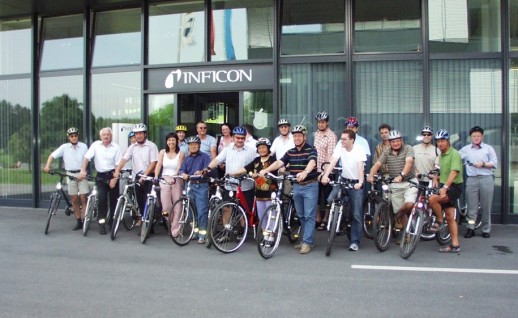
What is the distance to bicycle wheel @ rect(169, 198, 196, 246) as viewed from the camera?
Result: 309 inches

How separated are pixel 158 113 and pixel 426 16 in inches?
242

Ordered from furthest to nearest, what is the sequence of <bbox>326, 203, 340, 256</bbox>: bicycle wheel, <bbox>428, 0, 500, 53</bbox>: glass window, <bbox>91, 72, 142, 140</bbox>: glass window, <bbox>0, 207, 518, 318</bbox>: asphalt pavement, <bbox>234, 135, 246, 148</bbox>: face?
<bbox>91, 72, 142, 140</bbox>: glass window → <bbox>428, 0, 500, 53</bbox>: glass window → <bbox>234, 135, 246, 148</bbox>: face → <bbox>326, 203, 340, 256</bbox>: bicycle wheel → <bbox>0, 207, 518, 318</bbox>: asphalt pavement

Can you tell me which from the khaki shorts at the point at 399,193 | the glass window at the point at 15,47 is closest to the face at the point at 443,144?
the khaki shorts at the point at 399,193

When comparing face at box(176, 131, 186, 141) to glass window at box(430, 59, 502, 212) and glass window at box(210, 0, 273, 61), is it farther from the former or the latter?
glass window at box(430, 59, 502, 212)

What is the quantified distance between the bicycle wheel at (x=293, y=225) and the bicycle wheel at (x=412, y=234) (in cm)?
169

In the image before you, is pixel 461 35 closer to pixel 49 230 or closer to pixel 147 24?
pixel 147 24

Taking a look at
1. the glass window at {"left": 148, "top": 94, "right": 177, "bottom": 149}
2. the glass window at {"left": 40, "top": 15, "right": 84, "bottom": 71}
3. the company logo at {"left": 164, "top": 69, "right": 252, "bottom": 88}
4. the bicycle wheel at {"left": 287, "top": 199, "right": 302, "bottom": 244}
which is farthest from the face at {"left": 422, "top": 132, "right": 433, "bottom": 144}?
the glass window at {"left": 40, "top": 15, "right": 84, "bottom": 71}

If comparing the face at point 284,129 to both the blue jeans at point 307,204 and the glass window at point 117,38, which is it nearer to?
the blue jeans at point 307,204

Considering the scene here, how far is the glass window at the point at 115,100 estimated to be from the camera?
1152 cm

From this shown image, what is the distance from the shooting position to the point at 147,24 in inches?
448

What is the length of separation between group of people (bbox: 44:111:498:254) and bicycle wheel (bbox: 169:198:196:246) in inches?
3.6

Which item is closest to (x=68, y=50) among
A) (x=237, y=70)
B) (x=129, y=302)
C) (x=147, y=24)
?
(x=147, y=24)

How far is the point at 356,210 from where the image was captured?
7512mm

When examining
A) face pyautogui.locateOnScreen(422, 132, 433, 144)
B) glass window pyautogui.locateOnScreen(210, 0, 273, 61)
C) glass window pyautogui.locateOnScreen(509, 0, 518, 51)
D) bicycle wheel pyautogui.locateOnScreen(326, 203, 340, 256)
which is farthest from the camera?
glass window pyautogui.locateOnScreen(210, 0, 273, 61)
